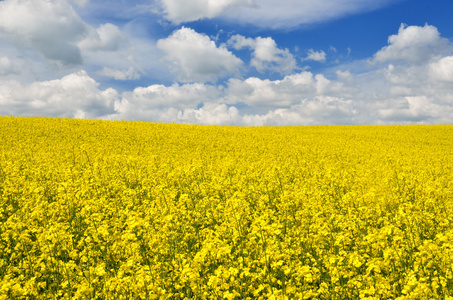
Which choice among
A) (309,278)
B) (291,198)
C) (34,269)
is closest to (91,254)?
(34,269)

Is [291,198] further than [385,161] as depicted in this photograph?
No

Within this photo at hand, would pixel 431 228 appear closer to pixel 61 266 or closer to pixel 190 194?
pixel 190 194

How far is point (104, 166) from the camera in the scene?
14328 millimetres

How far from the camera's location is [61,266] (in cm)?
542

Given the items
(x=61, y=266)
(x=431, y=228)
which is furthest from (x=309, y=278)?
(x=431, y=228)

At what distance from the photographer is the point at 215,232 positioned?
6094mm

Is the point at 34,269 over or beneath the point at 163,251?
beneath

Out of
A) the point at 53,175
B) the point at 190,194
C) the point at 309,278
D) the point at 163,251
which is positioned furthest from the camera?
the point at 53,175

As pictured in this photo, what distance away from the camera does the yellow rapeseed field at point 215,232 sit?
436 cm

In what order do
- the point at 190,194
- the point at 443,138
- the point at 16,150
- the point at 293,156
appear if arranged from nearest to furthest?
the point at 190,194, the point at 16,150, the point at 293,156, the point at 443,138

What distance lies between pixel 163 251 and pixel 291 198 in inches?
190

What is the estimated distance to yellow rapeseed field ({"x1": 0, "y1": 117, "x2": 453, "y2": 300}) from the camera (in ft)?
14.3

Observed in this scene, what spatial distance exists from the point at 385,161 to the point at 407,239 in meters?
15.4

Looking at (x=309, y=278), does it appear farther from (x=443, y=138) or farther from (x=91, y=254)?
(x=443, y=138)
